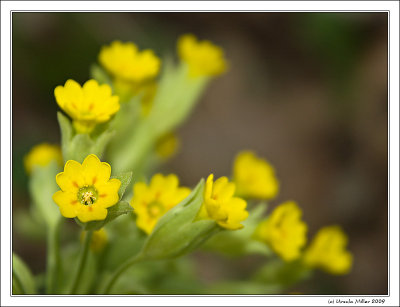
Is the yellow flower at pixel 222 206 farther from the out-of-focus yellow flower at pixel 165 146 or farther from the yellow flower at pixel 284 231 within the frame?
the out-of-focus yellow flower at pixel 165 146

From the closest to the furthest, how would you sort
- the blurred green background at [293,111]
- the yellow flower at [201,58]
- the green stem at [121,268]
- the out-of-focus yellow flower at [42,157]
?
the green stem at [121,268]
the out-of-focus yellow flower at [42,157]
the yellow flower at [201,58]
the blurred green background at [293,111]

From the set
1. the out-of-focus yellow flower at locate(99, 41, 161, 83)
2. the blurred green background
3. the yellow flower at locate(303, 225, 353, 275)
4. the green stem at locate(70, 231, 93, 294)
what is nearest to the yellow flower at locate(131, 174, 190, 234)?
the green stem at locate(70, 231, 93, 294)

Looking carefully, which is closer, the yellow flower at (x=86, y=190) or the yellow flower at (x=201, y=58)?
the yellow flower at (x=86, y=190)

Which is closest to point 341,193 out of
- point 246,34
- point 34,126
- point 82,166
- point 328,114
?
point 328,114

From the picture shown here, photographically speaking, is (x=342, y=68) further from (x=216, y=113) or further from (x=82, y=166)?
(x=82, y=166)

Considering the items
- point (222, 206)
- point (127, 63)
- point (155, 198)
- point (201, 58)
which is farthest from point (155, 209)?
point (201, 58)

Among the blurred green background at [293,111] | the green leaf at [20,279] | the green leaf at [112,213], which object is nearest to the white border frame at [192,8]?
the green leaf at [20,279]
